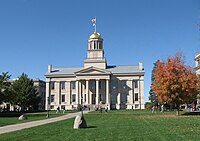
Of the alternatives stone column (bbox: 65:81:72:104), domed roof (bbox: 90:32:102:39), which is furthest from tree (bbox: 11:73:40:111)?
domed roof (bbox: 90:32:102:39)

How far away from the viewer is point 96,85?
287ft

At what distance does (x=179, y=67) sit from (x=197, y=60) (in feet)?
175

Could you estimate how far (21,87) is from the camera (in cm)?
7788

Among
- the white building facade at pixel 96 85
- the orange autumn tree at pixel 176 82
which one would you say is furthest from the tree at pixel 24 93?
the orange autumn tree at pixel 176 82

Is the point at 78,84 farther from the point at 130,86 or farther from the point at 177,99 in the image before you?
the point at 177,99

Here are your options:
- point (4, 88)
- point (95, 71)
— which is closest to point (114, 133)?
point (4, 88)

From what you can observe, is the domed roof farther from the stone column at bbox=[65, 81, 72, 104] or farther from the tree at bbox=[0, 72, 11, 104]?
the tree at bbox=[0, 72, 11, 104]

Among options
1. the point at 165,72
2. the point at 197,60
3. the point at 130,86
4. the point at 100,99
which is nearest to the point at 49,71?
the point at 100,99

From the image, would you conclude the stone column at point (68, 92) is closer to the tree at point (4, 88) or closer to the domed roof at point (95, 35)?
the domed roof at point (95, 35)

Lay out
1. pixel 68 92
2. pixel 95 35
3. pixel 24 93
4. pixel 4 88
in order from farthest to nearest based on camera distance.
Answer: pixel 68 92, pixel 95 35, pixel 24 93, pixel 4 88

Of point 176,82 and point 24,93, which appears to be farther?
point 24,93

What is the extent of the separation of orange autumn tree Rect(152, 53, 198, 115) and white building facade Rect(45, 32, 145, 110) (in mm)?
46790

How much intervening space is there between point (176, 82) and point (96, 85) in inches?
1977

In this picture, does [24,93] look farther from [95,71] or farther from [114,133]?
[114,133]
